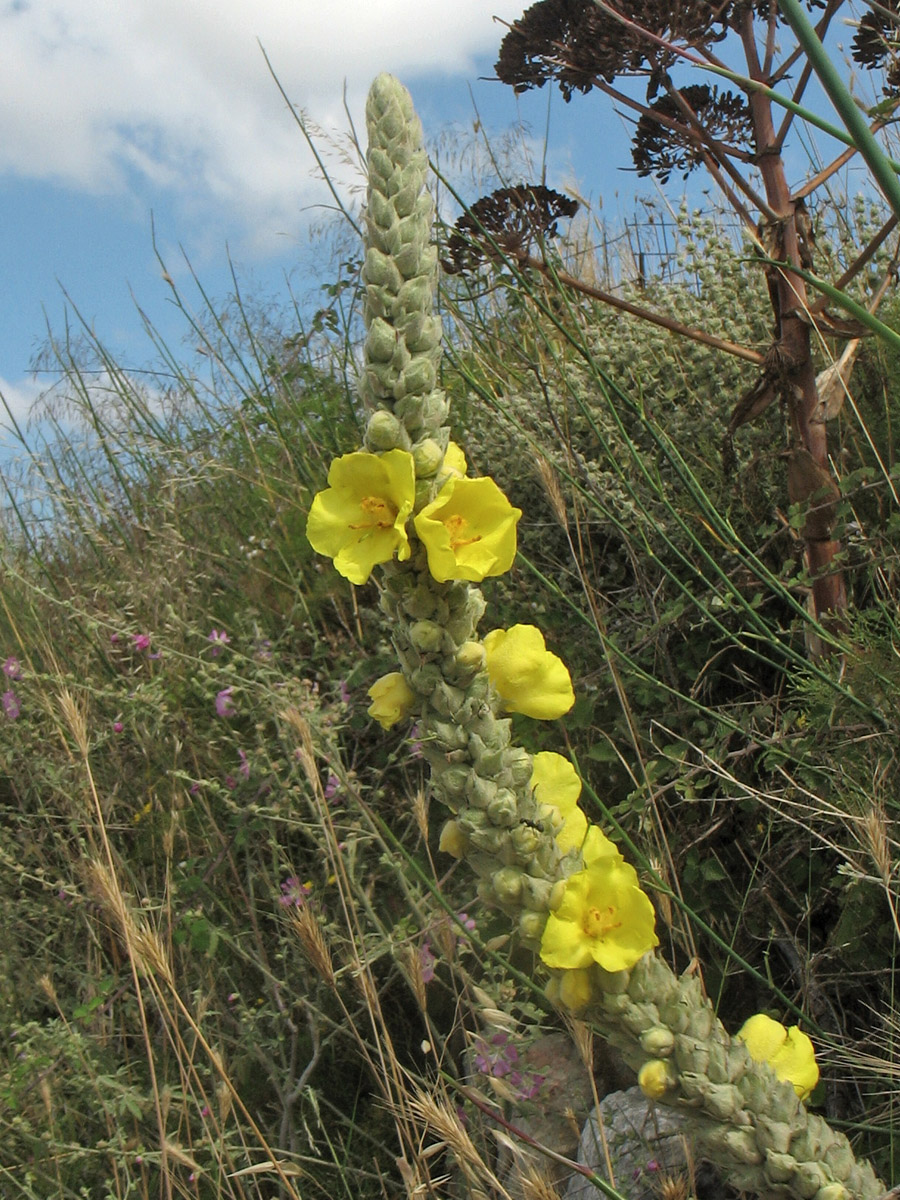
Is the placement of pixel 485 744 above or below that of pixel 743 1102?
above

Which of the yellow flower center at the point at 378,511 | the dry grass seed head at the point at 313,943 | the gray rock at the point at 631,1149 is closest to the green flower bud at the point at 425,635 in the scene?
the yellow flower center at the point at 378,511

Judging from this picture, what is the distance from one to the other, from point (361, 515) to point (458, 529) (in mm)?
111

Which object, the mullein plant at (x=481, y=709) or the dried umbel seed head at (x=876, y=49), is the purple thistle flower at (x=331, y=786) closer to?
the mullein plant at (x=481, y=709)

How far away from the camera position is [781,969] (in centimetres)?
204

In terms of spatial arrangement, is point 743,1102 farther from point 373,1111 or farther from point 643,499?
point 643,499

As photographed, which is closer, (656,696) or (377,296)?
(377,296)

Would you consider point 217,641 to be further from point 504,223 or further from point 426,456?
point 426,456

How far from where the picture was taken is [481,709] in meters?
1.03

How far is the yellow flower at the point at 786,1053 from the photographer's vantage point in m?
1.19

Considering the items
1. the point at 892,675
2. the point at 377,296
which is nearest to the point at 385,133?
the point at 377,296

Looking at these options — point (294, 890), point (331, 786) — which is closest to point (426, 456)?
point (294, 890)

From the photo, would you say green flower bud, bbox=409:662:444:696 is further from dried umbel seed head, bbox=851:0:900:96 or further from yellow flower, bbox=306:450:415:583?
dried umbel seed head, bbox=851:0:900:96

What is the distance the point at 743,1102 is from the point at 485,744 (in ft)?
1.70

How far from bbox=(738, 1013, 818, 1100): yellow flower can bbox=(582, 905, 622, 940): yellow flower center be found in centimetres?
31
